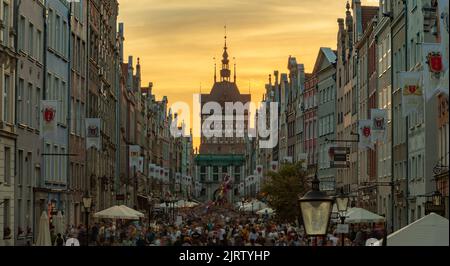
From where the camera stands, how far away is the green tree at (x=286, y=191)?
244ft

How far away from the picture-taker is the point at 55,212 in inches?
2073

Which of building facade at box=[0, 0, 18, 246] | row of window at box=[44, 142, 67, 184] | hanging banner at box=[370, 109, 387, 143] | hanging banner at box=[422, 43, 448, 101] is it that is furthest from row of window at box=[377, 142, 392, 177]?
hanging banner at box=[422, 43, 448, 101]

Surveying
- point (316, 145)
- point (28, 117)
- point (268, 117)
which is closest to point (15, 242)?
point (28, 117)

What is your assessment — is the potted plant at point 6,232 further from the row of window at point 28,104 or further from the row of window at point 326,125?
the row of window at point 326,125

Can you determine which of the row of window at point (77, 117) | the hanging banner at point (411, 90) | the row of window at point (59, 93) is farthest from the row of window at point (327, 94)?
the hanging banner at point (411, 90)

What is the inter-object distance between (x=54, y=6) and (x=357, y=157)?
3394 cm

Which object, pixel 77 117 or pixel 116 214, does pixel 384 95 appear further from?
pixel 116 214

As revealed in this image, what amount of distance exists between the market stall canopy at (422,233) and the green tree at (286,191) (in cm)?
5485

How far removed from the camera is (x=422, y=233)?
16.9 m

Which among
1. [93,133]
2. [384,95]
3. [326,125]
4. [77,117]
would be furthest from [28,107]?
[326,125]

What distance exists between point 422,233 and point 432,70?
13.3m

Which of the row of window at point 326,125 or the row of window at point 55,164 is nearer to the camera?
the row of window at point 55,164
